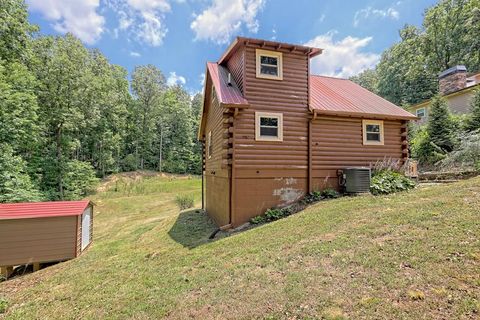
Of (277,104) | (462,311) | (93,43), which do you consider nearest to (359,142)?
(277,104)

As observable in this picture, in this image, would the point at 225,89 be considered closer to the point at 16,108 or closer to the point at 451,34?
the point at 16,108

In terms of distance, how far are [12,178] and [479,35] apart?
43584 millimetres

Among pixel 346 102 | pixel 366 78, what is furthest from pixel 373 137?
pixel 366 78

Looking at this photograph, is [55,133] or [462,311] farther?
[55,133]

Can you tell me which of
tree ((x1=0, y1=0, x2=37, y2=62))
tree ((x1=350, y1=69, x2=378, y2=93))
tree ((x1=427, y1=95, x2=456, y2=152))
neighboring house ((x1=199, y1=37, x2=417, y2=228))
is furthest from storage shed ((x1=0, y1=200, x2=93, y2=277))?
tree ((x1=350, y1=69, x2=378, y2=93))

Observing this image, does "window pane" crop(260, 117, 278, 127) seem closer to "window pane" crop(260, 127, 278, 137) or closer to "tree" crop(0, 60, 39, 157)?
"window pane" crop(260, 127, 278, 137)

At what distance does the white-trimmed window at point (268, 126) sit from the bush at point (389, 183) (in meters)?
3.45

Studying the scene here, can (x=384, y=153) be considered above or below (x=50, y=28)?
below

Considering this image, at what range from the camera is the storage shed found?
25.1 feet

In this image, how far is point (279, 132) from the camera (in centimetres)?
889

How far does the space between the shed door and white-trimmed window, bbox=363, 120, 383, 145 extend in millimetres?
10874

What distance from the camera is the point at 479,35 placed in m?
27.9

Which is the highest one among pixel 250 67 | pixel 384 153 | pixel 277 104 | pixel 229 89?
pixel 250 67

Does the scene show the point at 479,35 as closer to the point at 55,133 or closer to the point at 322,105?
the point at 322,105
